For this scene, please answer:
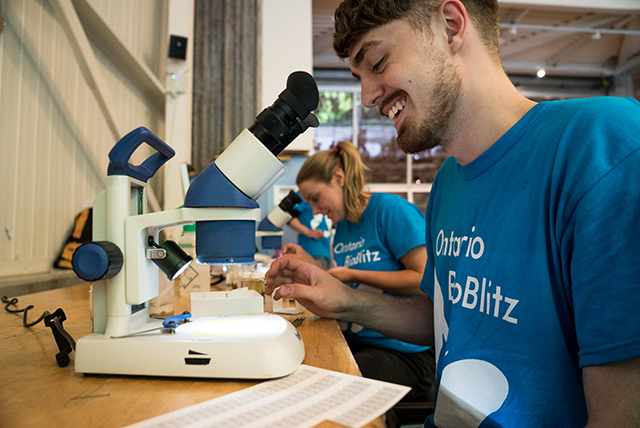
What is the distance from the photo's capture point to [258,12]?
3643mm

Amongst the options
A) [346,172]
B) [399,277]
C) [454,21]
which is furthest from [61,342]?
[346,172]

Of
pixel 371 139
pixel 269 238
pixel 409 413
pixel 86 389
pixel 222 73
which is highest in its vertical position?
pixel 222 73

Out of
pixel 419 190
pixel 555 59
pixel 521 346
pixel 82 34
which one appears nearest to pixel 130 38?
pixel 82 34

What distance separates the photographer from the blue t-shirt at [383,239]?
1600 millimetres

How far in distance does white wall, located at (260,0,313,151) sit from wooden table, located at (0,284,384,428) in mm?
3123

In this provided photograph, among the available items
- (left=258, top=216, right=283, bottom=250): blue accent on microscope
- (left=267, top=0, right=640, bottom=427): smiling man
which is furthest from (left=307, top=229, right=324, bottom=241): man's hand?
(left=267, top=0, right=640, bottom=427): smiling man

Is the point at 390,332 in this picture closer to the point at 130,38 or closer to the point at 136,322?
the point at 136,322

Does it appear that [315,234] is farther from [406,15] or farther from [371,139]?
[371,139]

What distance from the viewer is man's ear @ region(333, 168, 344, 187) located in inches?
82.0

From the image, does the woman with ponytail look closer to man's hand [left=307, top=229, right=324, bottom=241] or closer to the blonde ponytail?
the blonde ponytail

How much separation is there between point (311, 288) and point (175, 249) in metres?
0.38

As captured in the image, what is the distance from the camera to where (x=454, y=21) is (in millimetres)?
833

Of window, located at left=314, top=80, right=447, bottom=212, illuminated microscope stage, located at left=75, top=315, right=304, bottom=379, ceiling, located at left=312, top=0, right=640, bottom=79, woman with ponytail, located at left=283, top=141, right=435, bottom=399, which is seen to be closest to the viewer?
illuminated microscope stage, located at left=75, top=315, right=304, bottom=379

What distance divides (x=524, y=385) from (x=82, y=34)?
2.53 meters
